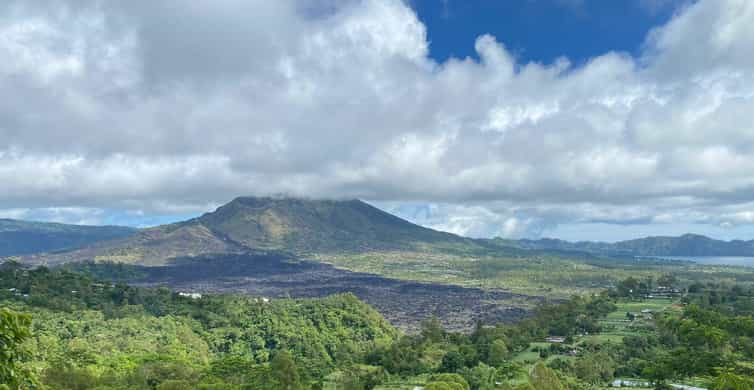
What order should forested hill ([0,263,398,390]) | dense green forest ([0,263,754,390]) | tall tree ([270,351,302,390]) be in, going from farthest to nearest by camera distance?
1. forested hill ([0,263,398,390])
2. tall tree ([270,351,302,390])
3. dense green forest ([0,263,754,390])

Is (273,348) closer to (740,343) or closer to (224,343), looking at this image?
(224,343)

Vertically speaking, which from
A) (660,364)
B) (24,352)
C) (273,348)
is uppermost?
(24,352)

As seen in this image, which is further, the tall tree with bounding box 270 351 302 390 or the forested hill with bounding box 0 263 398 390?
the forested hill with bounding box 0 263 398 390

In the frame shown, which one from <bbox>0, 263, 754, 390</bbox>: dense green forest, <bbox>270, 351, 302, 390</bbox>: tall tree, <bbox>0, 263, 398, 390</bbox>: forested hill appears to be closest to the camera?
<bbox>0, 263, 754, 390</bbox>: dense green forest

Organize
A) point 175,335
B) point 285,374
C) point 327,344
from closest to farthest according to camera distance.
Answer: point 285,374 → point 175,335 → point 327,344

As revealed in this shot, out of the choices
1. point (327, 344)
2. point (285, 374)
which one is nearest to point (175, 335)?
point (327, 344)

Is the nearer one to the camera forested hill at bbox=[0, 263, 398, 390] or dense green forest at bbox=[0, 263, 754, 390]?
dense green forest at bbox=[0, 263, 754, 390]

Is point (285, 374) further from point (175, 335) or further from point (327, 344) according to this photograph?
point (327, 344)

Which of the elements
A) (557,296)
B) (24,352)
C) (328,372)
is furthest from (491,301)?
(24,352)
